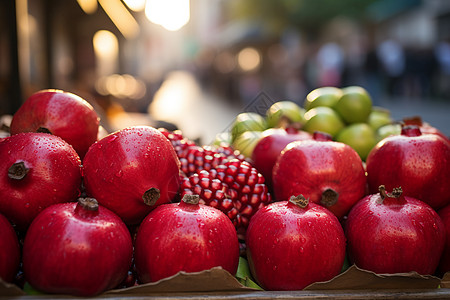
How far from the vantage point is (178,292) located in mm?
1202

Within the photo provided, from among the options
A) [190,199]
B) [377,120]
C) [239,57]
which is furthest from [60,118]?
[239,57]

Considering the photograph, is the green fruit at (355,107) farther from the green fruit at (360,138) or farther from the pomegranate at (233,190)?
the pomegranate at (233,190)

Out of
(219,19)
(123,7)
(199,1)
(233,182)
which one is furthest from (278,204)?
(199,1)

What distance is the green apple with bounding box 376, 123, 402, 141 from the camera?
2369 millimetres

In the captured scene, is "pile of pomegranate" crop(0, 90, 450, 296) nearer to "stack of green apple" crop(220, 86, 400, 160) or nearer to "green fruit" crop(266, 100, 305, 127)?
"stack of green apple" crop(220, 86, 400, 160)

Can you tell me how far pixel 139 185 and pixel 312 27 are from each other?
1158 inches

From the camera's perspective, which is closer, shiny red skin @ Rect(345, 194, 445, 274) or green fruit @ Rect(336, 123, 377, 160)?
shiny red skin @ Rect(345, 194, 445, 274)

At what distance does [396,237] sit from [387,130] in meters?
1.24

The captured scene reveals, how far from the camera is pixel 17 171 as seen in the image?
1.25 meters

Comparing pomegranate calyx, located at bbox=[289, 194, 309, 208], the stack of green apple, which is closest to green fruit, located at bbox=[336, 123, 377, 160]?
the stack of green apple

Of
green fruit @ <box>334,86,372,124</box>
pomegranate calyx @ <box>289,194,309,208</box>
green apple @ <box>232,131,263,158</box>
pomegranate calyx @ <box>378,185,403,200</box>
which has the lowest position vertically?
green apple @ <box>232,131,263,158</box>

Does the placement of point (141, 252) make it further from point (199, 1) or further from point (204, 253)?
point (199, 1)

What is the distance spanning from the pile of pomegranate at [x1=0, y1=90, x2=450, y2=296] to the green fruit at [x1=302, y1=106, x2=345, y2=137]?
34.2 inches

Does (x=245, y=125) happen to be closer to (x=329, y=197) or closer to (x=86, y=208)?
(x=329, y=197)
